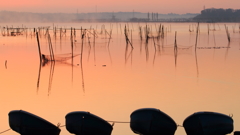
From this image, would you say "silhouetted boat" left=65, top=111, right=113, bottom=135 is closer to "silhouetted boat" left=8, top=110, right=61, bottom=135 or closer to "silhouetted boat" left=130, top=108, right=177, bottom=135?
"silhouetted boat" left=8, top=110, right=61, bottom=135

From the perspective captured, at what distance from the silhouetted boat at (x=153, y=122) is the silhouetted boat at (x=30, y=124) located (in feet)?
3.28

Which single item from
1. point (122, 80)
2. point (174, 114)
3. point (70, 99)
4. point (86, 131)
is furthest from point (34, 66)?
point (86, 131)

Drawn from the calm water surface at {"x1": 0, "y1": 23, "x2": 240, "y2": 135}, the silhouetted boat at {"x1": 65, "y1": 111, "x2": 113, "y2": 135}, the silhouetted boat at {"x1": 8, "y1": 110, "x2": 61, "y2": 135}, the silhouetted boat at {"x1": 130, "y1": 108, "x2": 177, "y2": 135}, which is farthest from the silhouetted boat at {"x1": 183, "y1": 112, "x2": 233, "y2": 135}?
the silhouetted boat at {"x1": 8, "y1": 110, "x2": 61, "y2": 135}

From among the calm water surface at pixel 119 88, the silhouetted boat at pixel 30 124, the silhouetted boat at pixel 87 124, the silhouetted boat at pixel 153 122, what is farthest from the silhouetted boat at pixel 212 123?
the silhouetted boat at pixel 30 124

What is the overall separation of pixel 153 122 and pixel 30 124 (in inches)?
57.2

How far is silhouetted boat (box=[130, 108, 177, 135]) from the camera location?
496cm

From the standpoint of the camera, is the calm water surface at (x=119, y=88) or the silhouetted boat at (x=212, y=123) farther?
the calm water surface at (x=119, y=88)

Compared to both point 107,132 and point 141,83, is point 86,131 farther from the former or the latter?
point 141,83

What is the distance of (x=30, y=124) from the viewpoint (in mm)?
4926

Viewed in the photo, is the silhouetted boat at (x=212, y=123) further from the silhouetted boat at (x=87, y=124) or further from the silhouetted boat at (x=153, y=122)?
the silhouetted boat at (x=87, y=124)

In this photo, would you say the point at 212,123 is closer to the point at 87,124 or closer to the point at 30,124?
the point at 87,124

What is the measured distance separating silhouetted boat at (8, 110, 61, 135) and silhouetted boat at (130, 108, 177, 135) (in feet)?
3.28

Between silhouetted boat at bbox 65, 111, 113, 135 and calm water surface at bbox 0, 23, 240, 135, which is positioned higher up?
silhouetted boat at bbox 65, 111, 113, 135

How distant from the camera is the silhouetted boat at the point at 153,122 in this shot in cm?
496
